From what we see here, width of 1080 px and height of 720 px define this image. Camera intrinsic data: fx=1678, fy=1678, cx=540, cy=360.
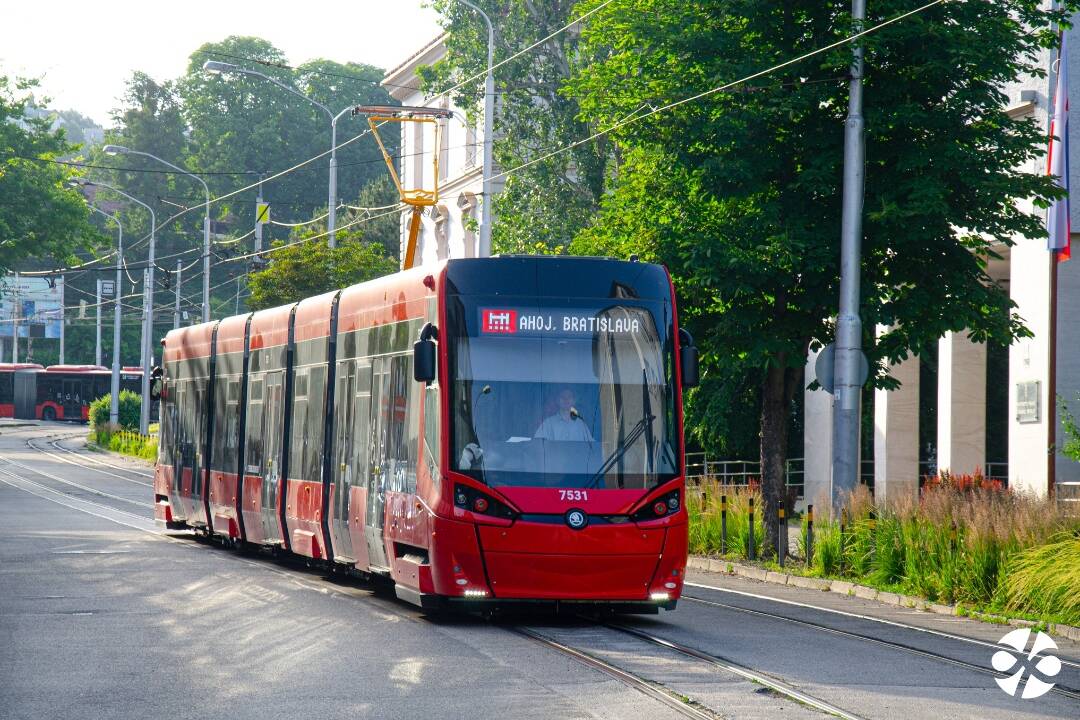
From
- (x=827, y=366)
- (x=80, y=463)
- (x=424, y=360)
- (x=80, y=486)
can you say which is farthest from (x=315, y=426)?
(x=80, y=463)

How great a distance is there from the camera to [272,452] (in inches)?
774

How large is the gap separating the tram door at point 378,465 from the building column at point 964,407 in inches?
660

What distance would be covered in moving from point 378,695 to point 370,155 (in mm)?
92951

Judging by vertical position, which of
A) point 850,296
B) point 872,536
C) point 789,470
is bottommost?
point 872,536

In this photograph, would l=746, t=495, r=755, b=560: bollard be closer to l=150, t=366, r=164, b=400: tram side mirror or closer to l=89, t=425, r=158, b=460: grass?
l=150, t=366, r=164, b=400: tram side mirror

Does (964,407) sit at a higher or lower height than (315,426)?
higher

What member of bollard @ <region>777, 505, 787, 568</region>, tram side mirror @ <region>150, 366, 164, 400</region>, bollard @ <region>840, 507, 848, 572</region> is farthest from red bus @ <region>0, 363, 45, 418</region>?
bollard @ <region>840, 507, 848, 572</region>

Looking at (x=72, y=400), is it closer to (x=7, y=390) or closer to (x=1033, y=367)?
(x=7, y=390)

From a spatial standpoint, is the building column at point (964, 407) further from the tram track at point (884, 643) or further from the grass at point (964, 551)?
the tram track at point (884, 643)

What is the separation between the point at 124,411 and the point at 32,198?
19433 millimetres

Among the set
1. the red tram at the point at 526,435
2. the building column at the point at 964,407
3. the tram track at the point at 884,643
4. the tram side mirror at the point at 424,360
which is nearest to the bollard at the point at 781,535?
the tram track at the point at 884,643

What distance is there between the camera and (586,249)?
22406 mm

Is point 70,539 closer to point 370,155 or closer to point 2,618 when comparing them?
point 2,618

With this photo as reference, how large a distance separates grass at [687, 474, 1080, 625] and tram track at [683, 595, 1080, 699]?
7.29ft
